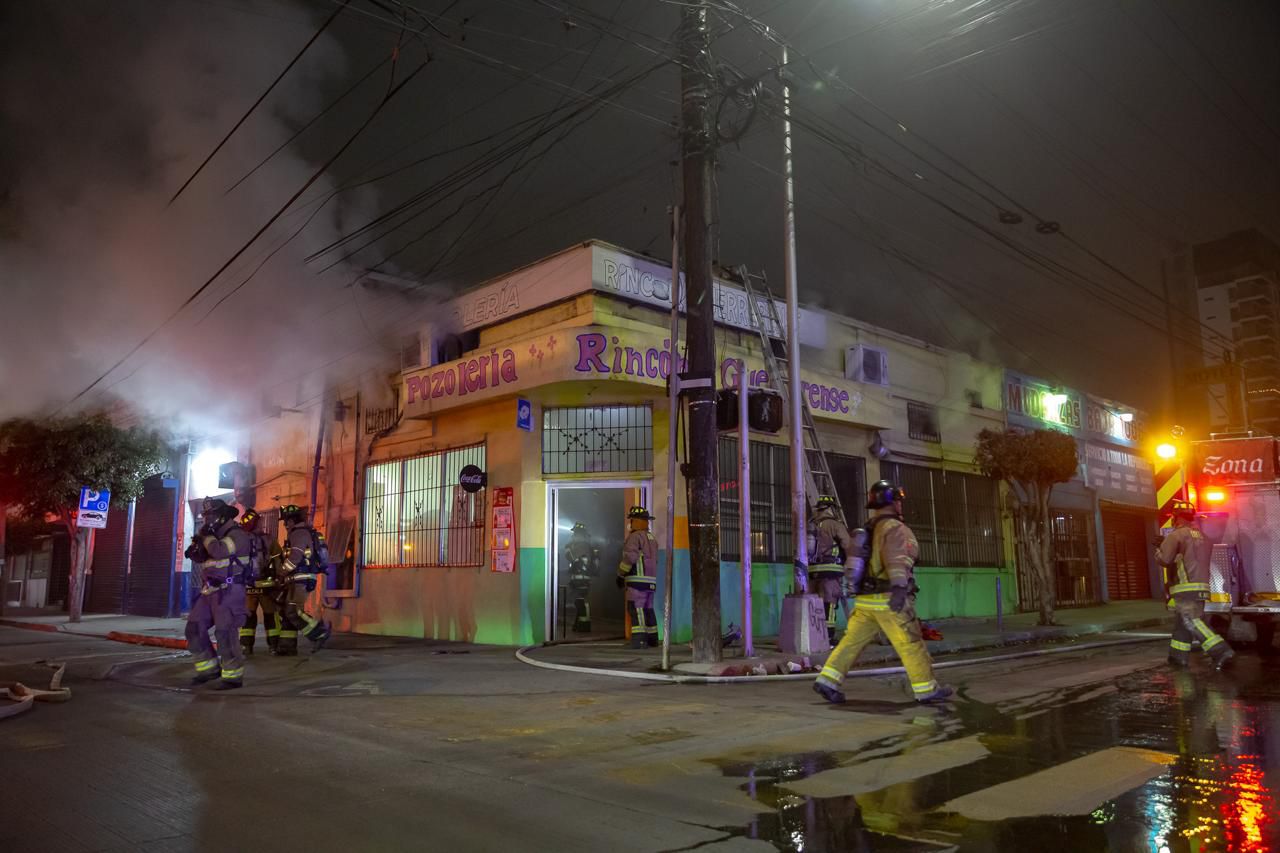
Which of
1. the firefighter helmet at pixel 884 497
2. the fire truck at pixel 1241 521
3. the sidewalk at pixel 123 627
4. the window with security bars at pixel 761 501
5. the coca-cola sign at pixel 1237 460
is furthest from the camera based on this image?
the sidewalk at pixel 123 627

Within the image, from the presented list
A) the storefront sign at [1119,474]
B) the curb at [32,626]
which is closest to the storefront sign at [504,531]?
the curb at [32,626]

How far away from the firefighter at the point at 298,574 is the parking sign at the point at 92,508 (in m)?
10.3

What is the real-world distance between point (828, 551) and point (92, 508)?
16044mm

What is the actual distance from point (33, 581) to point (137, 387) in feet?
77.4

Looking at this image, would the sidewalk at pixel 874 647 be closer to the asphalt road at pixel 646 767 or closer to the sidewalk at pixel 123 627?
the asphalt road at pixel 646 767

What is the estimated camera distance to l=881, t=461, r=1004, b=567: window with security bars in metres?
16.6

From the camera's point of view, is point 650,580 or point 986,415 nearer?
point 650,580

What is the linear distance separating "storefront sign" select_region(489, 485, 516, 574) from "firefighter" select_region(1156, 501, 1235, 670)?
8018 millimetres

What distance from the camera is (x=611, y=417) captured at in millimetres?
12672

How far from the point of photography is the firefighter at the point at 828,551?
37.6ft

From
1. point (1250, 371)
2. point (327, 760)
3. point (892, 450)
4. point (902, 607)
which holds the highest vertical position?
point (1250, 371)

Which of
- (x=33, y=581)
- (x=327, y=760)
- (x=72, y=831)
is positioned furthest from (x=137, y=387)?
(x=33, y=581)

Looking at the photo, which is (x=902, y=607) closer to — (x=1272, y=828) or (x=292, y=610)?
(x=1272, y=828)

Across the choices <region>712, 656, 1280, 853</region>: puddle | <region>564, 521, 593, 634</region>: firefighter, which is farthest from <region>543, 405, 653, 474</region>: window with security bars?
<region>712, 656, 1280, 853</region>: puddle
